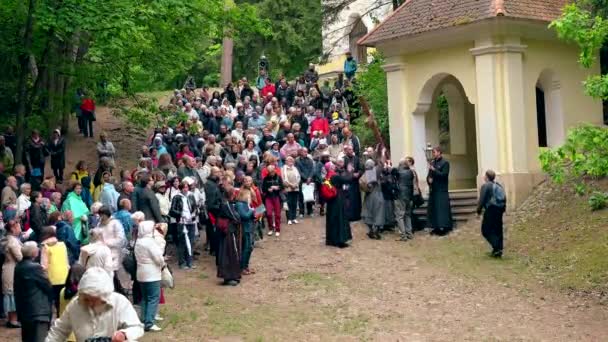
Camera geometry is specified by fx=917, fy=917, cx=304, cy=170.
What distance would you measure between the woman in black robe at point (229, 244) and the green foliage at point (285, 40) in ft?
82.9

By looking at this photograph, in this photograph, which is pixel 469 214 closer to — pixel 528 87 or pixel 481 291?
pixel 528 87

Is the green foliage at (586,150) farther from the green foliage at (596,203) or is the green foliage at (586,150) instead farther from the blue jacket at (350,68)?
the blue jacket at (350,68)

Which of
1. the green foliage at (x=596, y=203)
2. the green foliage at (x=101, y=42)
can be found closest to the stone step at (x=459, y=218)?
the green foliage at (x=596, y=203)

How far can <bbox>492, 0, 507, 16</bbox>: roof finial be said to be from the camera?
20.1 metres

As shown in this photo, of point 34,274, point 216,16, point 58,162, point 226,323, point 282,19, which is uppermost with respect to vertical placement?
point 282,19

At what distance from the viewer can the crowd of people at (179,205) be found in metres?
11.0

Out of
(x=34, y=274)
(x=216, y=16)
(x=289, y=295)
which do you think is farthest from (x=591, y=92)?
(x=216, y=16)

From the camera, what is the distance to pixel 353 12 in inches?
1764

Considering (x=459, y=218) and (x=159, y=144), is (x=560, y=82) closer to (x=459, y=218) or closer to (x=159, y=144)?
(x=459, y=218)

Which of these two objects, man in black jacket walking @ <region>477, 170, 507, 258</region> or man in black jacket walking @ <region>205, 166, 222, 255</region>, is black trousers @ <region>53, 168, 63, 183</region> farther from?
man in black jacket walking @ <region>477, 170, 507, 258</region>

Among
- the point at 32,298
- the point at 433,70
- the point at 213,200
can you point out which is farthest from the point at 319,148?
the point at 32,298

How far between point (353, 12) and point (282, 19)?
5116mm

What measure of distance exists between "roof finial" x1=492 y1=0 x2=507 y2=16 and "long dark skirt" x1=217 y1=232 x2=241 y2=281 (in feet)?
27.5

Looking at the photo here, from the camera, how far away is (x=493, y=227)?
56.4 feet
